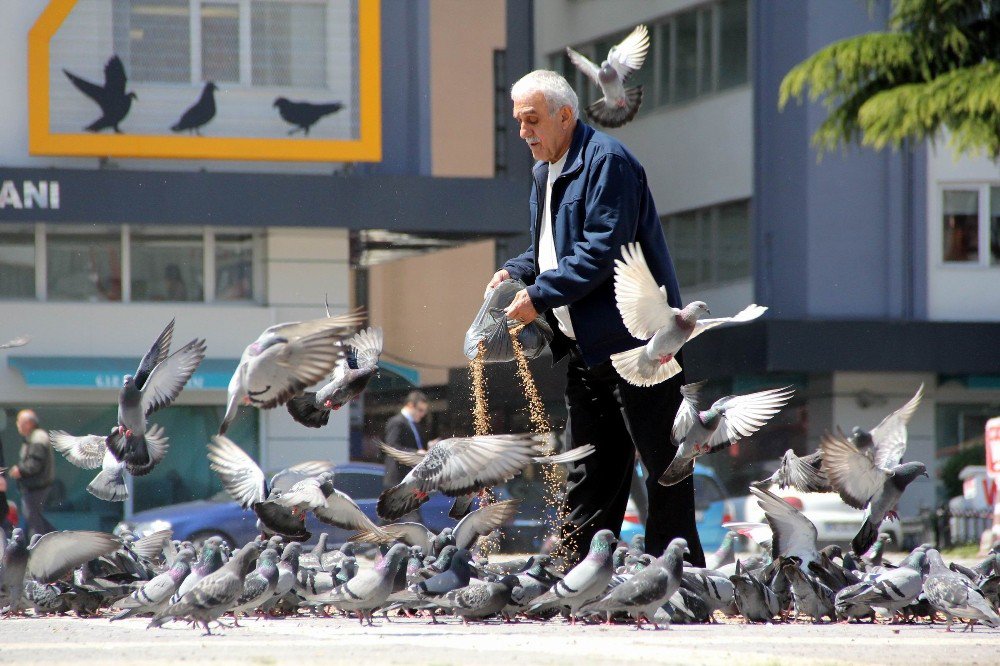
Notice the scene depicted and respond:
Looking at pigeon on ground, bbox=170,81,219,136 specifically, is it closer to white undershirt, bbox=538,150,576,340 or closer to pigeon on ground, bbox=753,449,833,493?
pigeon on ground, bbox=753,449,833,493

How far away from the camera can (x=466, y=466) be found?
18.5ft

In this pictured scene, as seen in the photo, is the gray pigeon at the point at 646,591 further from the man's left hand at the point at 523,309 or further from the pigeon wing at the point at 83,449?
the pigeon wing at the point at 83,449

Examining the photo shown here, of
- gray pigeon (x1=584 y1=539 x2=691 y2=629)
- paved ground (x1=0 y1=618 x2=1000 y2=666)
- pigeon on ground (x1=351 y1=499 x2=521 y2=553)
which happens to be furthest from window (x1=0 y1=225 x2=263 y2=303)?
gray pigeon (x1=584 y1=539 x2=691 y2=629)

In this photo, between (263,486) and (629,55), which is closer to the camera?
(263,486)

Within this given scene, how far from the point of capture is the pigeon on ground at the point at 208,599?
5285 millimetres

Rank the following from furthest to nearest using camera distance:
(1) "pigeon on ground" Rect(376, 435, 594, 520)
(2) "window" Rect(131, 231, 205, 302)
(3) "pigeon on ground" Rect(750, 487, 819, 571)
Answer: (2) "window" Rect(131, 231, 205, 302) → (3) "pigeon on ground" Rect(750, 487, 819, 571) → (1) "pigeon on ground" Rect(376, 435, 594, 520)

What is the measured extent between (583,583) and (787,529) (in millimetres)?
1342

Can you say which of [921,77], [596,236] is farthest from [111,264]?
[596,236]

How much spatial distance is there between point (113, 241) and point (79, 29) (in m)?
2.92

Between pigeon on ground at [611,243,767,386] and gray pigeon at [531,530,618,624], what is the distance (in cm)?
69

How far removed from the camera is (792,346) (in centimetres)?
2522

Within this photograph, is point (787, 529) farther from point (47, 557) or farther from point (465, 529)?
point (47, 557)

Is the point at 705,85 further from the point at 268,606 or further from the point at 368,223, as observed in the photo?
the point at 268,606

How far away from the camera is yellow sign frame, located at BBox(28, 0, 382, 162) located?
20.7m
